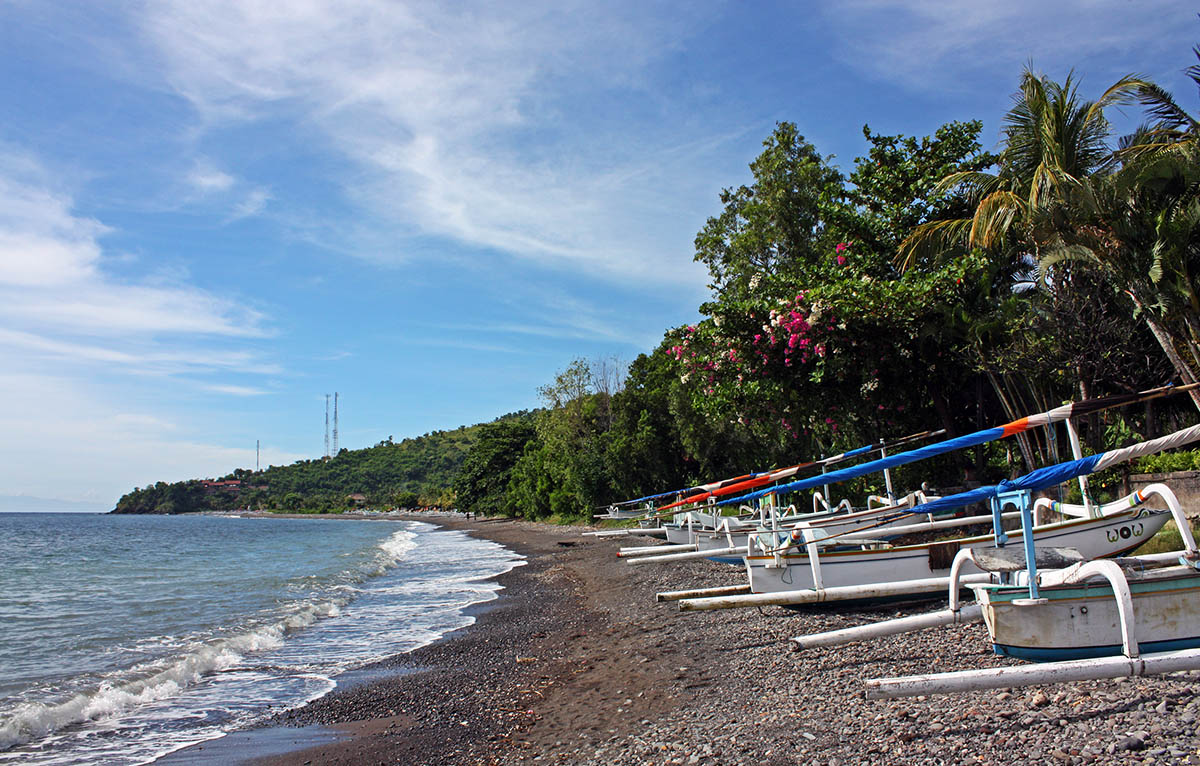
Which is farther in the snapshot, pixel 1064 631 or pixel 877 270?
pixel 877 270

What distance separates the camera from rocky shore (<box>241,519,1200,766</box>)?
17.6 feet

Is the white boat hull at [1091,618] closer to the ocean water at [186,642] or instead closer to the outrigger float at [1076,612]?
the outrigger float at [1076,612]

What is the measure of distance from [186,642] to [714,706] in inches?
425

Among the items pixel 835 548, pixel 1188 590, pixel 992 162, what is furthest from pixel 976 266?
pixel 1188 590

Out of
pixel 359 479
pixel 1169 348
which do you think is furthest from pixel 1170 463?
pixel 359 479

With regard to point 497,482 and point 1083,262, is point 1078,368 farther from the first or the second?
point 497,482

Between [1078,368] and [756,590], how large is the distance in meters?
7.62

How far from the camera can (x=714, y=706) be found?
24.4ft

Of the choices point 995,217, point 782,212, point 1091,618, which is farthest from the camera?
point 782,212

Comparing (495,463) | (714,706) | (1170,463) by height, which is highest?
(495,463)

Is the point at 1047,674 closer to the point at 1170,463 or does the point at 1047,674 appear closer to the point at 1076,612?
the point at 1076,612

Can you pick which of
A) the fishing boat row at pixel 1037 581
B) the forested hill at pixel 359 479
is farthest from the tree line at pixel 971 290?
the forested hill at pixel 359 479

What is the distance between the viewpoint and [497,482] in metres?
79.4

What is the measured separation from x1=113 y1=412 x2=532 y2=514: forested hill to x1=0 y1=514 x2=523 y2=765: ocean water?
12152 centimetres
